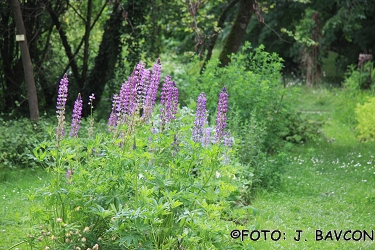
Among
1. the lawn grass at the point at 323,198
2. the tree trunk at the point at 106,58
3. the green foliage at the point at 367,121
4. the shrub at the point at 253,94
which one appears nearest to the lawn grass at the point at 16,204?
the lawn grass at the point at 323,198

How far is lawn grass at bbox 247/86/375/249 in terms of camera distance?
5586mm

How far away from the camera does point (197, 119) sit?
19.4ft

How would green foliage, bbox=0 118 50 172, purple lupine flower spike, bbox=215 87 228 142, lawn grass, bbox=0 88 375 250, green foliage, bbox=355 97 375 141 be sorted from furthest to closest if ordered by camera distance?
green foliage, bbox=355 97 375 141
green foliage, bbox=0 118 50 172
purple lupine flower spike, bbox=215 87 228 142
lawn grass, bbox=0 88 375 250

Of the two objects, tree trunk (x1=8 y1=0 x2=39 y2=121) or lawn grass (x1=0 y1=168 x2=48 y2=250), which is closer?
lawn grass (x1=0 y1=168 x2=48 y2=250)

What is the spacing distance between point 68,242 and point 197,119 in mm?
2284

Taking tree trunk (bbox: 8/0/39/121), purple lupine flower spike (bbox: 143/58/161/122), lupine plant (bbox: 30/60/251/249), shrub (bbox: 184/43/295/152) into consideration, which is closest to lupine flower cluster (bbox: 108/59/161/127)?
purple lupine flower spike (bbox: 143/58/161/122)

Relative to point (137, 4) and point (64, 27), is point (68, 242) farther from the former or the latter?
point (64, 27)

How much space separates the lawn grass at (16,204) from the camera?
4984 millimetres

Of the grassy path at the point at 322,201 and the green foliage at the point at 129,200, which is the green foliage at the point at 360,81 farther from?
the green foliage at the point at 129,200

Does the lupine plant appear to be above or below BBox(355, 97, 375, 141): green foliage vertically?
above

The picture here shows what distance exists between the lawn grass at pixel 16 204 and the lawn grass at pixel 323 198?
204 centimetres

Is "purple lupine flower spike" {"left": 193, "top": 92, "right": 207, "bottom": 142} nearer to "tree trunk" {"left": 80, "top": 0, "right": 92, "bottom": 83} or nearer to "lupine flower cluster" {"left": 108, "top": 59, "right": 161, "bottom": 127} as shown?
"lupine flower cluster" {"left": 108, "top": 59, "right": 161, "bottom": 127}

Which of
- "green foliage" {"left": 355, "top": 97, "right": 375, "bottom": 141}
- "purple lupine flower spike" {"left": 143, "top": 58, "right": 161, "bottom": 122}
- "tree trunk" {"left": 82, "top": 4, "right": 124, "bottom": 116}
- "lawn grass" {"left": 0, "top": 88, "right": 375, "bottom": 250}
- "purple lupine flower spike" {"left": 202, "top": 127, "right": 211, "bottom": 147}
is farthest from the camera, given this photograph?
"tree trunk" {"left": 82, "top": 4, "right": 124, "bottom": 116}

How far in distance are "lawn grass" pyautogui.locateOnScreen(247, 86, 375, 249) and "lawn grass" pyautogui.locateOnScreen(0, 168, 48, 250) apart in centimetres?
204
